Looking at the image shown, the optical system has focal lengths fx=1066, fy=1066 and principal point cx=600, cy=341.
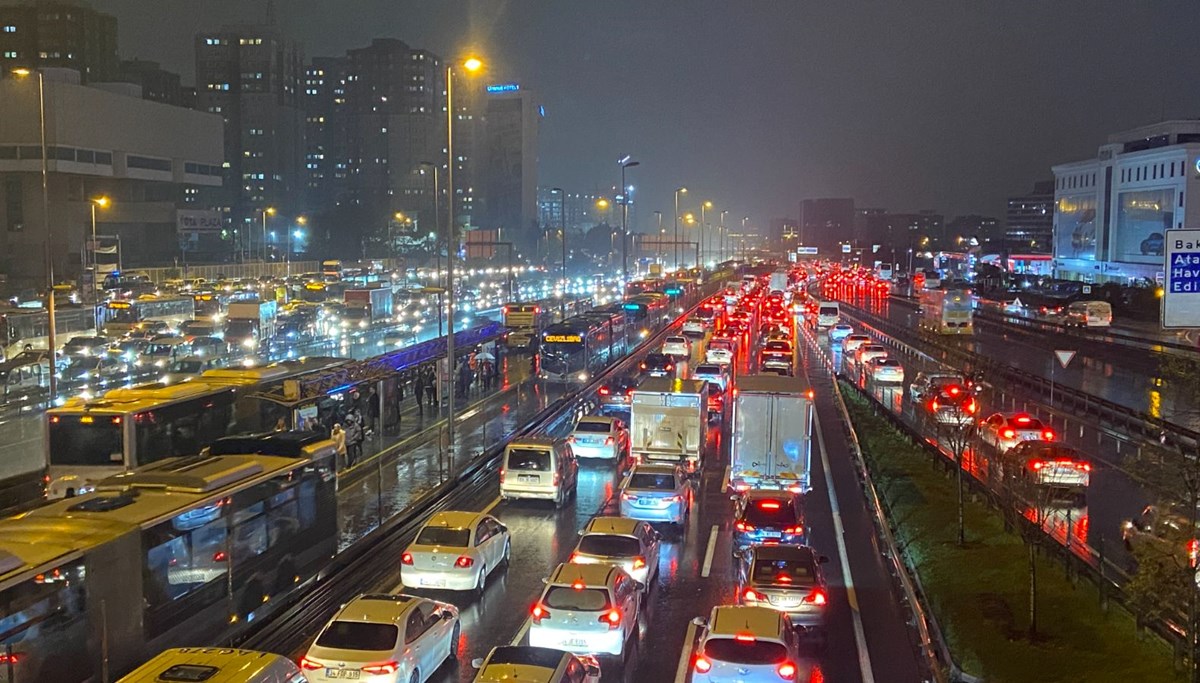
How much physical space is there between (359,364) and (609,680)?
20.9m

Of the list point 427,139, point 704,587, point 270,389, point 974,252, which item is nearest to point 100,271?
point 270,389

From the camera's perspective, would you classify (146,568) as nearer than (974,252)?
Yes

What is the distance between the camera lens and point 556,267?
531 feet

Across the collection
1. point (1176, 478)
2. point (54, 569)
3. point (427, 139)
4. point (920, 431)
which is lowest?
point (920, 431)

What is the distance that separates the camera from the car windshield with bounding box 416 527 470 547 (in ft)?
55.6

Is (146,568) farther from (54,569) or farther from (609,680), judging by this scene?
(609,680)

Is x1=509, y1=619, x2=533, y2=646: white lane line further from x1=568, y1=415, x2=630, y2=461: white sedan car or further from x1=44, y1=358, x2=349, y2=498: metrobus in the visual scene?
x1=568, y1=415, x2=630, y2=461: white sedan car

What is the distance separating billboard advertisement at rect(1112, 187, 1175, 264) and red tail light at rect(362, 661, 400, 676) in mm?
101278

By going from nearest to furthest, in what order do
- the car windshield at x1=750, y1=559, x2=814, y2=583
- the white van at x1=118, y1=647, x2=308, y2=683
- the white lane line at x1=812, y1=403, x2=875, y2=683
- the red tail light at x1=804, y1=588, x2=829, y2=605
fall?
the white van at x1=118, y1=647, x2=308, y2=683, the white lane line at x1=812, y1=403, x2=875, y2=683, the red tail light at x1=804, y1=588, x2=829, y2=605, the car windshield at x1=750, y1=559, x2=814, y2=583

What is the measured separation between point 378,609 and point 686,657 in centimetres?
420

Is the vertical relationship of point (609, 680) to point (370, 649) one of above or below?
below

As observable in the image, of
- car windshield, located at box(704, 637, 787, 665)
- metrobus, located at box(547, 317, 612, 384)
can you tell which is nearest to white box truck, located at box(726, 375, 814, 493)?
car windshield, located at box(704, 637, 787, 665)

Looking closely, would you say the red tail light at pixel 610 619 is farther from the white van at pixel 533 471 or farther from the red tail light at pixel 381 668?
the white van at pixel 533 471

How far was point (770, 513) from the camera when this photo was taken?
19.1 m
